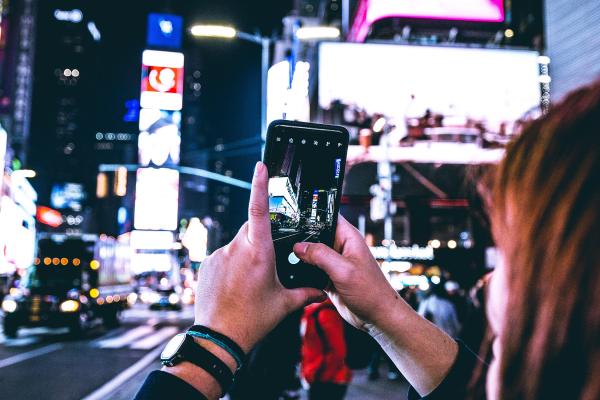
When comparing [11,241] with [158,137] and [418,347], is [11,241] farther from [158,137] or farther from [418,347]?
[418,347]

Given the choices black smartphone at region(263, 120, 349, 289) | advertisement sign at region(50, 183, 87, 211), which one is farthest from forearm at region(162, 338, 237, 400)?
advertisement sign at region(50, 183, 87, 211)

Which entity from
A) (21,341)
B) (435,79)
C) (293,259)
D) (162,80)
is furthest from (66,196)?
(293,259)

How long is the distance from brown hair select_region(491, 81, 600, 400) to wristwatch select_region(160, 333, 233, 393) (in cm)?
62

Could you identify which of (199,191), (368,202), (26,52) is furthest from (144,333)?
(199,191)

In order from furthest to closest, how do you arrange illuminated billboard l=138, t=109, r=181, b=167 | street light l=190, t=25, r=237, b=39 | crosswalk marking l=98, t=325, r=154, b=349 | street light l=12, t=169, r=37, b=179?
illuminated billboard l=138, t=109, r=181, b=167, street light l=12, t=169, r=37, b=179, crosswalk marking l=98, t=325, r=154, b=349, street light l=190, t=25, r=237, b=39

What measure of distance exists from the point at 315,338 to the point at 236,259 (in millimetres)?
4420

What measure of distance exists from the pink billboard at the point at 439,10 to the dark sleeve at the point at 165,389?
466 inches

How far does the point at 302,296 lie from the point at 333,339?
165 inches

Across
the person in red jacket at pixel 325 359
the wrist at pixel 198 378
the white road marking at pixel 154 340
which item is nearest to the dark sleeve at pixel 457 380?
the wrist at pixel 198 378

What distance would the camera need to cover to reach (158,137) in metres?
32.5

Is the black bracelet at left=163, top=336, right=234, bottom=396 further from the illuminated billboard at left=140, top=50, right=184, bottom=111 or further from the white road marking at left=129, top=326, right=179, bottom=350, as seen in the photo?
the illuminated billboard at left=140, top=50, right=184, bottom=111

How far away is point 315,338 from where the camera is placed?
5.46m

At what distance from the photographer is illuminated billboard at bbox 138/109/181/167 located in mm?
31375

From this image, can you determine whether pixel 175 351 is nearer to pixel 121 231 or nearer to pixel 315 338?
pixel 315 338
